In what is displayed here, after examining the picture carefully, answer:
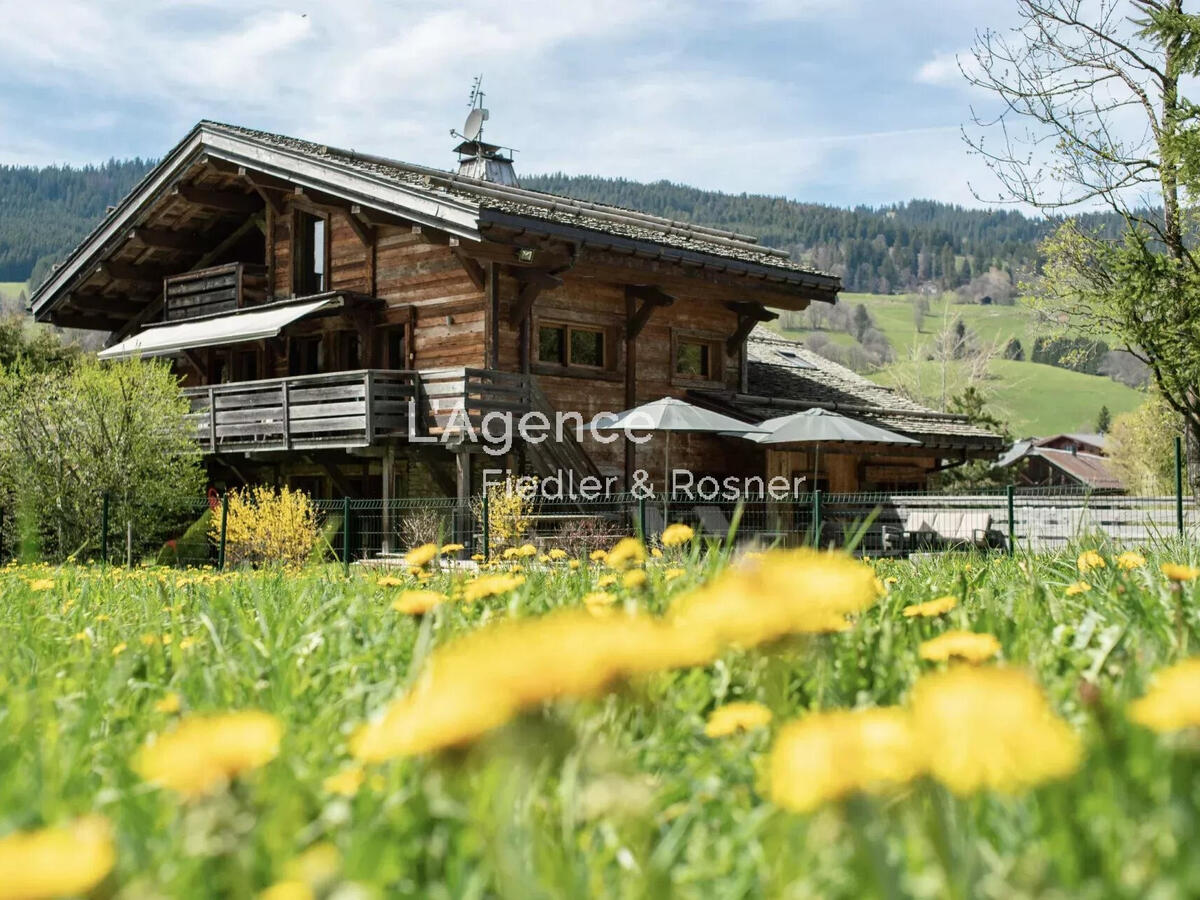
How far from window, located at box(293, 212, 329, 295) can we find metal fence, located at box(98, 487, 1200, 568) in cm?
466

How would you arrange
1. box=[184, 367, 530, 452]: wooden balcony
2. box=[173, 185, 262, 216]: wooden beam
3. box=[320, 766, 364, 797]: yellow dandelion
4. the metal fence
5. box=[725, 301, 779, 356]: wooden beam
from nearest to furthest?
box=[320, 766, 364, 797]: yellow dandelion < the metal fence < box=[184, 367, 530, 452]: wooden balcony < box=[173, 185, 262, 216]: wooden beam < box=[725, 301, 779, 356]: wooden beam

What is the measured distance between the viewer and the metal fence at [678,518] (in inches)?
572

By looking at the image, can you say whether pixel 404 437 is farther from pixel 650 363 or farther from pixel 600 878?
pixel 600 878

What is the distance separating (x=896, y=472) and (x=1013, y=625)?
21.3 m

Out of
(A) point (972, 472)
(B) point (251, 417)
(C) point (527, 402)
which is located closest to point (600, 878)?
(C) point (527, 402)

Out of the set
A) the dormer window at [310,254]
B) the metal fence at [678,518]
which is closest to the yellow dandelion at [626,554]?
the metal fence at [678,518]

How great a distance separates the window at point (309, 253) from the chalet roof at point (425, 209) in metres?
1.14

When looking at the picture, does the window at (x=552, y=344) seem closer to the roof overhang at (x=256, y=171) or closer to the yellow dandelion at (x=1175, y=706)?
the roof overhang at (x=256, y=171)

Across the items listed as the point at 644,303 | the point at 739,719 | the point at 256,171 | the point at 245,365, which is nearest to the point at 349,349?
the point at 245,365

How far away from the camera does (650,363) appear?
20.5 m

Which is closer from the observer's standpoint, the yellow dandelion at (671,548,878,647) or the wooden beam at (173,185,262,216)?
the yellow dandelion at (671,548,878,647)

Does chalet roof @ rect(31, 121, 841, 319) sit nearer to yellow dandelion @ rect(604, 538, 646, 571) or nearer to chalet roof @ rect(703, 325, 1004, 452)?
chalet roof @ rect(703, 325, 1004, 452)

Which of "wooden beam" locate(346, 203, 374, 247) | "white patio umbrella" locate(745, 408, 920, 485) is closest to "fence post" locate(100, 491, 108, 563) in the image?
"wooden beam" locate(346, 203, 374, 247)

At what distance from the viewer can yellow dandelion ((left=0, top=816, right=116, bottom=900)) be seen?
0.74 metres
